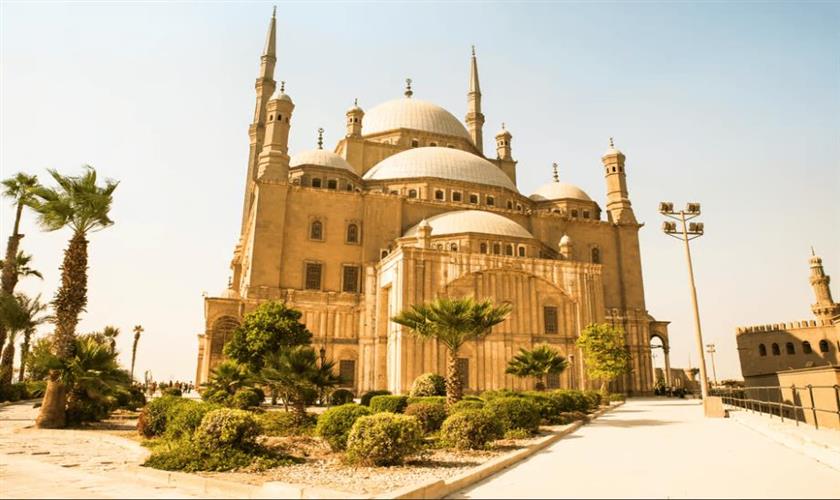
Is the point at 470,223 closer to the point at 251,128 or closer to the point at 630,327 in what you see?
the point at 630,327

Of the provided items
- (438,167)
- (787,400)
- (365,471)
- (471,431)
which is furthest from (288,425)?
(438,167)

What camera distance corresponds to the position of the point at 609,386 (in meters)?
36.5

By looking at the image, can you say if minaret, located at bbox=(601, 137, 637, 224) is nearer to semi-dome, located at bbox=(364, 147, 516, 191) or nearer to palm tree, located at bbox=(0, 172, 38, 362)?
semi-dome, located at bbox=(364, 147, 516, 191)

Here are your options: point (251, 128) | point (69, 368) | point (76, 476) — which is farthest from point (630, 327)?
point (76, 476)

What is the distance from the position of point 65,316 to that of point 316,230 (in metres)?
20.6

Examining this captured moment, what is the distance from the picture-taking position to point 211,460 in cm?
859

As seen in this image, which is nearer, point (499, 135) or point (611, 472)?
point (611, 472)

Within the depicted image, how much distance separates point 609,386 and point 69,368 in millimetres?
31949

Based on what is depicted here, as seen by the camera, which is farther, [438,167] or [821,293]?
[821,293]

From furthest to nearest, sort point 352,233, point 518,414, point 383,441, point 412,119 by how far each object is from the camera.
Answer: point 412,119, point 352,233, point 518,414, point 383,441

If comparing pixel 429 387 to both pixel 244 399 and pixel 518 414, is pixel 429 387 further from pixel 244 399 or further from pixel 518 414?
pixel 518 414

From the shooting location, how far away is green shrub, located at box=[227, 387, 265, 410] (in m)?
18.5

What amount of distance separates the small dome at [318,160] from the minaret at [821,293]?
4496 cm

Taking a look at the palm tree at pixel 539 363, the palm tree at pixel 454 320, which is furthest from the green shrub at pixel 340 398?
the palm tree at pixel 454 320
